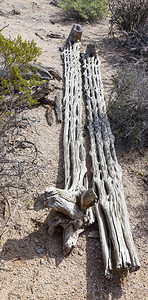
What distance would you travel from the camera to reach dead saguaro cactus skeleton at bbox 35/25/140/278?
284 centimetres

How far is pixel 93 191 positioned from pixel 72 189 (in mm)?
537

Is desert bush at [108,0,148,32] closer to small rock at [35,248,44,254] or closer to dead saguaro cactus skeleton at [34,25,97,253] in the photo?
dead saguaro cactus skeleton at [34,25,97,253]

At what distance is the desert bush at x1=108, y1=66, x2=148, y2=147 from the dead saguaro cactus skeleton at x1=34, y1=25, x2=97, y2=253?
685mm

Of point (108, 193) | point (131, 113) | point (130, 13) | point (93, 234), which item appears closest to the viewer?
point (93, 234)

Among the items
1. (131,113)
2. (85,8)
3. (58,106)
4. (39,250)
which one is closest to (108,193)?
(39,250)

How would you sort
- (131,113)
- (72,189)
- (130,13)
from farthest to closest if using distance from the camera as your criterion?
(130,13)
(131,113)
(72,189)

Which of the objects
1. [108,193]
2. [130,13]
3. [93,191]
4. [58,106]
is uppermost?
[130,13]

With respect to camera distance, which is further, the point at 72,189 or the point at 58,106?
the point at 58,106

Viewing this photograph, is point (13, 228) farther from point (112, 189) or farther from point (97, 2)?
point (97, 2)

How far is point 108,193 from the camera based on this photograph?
347 centimetres

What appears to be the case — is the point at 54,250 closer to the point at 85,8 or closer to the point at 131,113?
the point at 131,113

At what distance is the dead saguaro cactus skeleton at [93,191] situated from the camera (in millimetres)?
2836

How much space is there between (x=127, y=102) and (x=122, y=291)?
327 centimetres

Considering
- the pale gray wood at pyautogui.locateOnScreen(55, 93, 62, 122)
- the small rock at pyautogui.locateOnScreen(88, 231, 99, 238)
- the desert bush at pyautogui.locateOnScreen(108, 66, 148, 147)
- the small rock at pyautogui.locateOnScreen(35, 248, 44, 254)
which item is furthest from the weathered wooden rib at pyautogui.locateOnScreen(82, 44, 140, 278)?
the small rock at pyautogui.locateOnScreen(35, 248, 44, 254)
